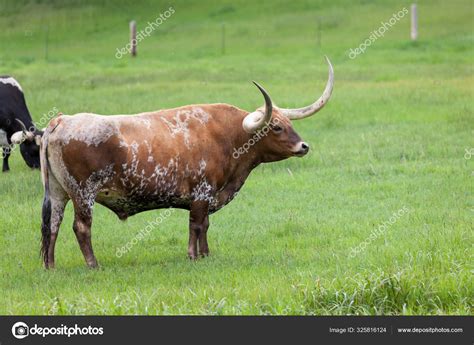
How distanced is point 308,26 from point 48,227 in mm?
29294

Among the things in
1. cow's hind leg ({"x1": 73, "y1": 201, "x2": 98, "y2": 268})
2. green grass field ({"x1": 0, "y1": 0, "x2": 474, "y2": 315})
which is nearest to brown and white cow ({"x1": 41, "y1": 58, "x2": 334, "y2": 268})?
cow's hind leg ({"x1": 73, "y1": 201, "x2": 98, "y2": 268})

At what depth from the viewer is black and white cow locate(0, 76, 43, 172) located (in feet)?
53.7

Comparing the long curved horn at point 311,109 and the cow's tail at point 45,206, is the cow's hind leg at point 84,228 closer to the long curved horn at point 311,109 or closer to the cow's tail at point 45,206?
the cow's tail at point 45,206

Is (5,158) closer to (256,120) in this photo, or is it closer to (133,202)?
(133,202)

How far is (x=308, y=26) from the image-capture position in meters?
38.4

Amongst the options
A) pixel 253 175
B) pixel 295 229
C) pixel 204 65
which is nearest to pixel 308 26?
pixel 204 65

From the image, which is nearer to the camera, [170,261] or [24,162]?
[170,261]

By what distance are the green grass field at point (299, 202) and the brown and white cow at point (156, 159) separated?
57 centimetres

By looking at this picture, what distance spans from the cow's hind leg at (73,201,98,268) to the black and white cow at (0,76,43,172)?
6.54 m

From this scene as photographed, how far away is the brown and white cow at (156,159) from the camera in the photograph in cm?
987

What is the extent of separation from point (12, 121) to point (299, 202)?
5872mm

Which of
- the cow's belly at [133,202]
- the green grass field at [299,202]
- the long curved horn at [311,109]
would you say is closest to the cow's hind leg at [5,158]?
the green grass field at [299,202]
